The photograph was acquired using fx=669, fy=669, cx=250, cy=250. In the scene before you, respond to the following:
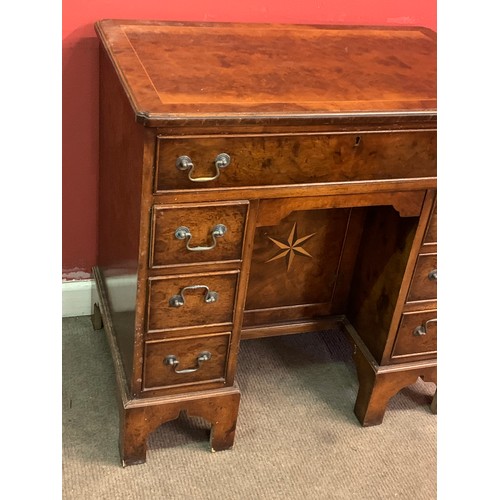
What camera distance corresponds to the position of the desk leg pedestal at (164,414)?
5.57ft

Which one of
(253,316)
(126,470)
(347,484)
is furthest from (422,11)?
(126,470)

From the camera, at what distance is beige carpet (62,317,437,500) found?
1.77m

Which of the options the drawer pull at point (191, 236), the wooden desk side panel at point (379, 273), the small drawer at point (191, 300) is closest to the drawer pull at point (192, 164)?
the drawer pull at point (191, 236)

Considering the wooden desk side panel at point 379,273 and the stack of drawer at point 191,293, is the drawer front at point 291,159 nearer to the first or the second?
the stack of drawer at point 191,293

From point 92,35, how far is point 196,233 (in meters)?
0.73

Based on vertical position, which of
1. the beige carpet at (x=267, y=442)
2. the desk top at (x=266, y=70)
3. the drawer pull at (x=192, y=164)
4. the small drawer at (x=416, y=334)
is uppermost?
the desk top at (x=266, y=70)

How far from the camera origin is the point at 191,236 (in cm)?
146

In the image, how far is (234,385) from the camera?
1760 millimetres

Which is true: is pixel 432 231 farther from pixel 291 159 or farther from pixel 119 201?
pixel 119 201

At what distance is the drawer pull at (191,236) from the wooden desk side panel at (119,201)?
0.32 feet

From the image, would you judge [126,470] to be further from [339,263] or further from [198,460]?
[339,263]

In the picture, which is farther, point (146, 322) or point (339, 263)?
point (339, 263)

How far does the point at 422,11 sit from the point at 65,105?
111cm

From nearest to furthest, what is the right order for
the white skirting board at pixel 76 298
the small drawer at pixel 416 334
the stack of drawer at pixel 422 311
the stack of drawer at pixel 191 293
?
1. the stack of drawer at pixel 191 293
2. the stack of drawer at pixel 422 311
3. the small drawer at pixel 416 334
4. the white skirting board at pixel 76 298
